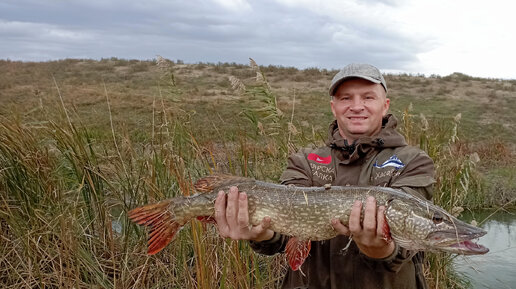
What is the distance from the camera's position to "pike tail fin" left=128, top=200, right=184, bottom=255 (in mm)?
2266

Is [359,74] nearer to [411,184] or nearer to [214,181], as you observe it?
[411,184]

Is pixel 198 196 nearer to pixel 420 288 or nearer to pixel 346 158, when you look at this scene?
pixel 346 158

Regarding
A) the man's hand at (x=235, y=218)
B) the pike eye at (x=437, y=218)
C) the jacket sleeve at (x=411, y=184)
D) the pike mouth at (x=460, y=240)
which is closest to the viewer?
the pike mouth at (x=460, y=240)

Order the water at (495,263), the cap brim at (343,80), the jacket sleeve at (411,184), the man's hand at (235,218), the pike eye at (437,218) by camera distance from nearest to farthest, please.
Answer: the pike eye at (437,218) < the jacket sleeve at (411,184) < the man's hand at (235,218) < the cap brim at (343,80) < the water at (495,263)

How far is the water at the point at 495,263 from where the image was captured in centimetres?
473

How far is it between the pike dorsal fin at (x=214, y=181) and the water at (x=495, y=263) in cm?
313

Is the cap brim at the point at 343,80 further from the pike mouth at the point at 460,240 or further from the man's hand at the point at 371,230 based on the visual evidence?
the pike mouth at the point at 460,240

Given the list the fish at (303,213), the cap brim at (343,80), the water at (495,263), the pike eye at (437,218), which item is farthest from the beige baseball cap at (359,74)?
the water at (495,263)

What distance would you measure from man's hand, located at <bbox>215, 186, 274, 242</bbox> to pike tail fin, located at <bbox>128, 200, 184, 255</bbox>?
212 mm

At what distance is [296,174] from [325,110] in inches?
491

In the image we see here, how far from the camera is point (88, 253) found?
3346 millimetres

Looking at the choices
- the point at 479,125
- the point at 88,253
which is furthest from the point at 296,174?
the point at 479,125

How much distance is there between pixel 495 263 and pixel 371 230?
3.89 meters

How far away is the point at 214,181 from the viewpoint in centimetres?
233
